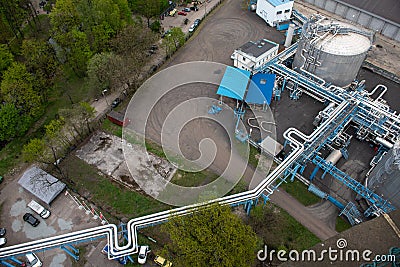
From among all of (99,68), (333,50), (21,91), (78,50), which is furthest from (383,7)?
(21,91)

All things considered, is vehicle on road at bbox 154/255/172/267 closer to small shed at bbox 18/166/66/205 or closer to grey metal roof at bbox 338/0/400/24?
small shed at bbox 18/166/66/205

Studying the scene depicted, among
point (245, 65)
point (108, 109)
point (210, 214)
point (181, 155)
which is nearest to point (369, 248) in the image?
point (210, 214)

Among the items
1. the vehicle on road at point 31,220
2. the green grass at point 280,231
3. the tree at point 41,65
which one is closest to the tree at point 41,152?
the vehicle on road at point 31,220

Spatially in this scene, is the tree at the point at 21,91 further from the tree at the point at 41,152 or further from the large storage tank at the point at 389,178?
the large storage tank at the point at 389,178

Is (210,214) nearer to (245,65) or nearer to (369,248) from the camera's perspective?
(369,248)

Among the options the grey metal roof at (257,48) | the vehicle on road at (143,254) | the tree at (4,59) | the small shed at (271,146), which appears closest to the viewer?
the vehicle on road at (143,254)
